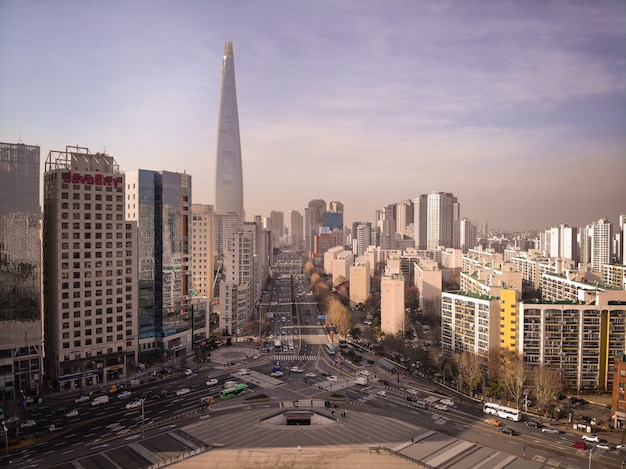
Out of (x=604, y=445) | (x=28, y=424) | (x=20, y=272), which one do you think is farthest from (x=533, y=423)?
(x=20, y=272)

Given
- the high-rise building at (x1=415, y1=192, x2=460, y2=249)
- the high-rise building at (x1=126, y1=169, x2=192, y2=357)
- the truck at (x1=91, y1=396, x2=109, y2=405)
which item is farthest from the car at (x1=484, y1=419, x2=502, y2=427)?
the high-rise building at (x1=415, y1=192, x2=460, y2=249)

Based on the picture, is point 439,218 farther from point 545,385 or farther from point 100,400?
point 100,400

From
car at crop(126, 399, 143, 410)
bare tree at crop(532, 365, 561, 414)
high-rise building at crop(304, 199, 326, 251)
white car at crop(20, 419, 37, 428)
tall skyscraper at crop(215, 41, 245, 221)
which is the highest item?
Result: tall skyscraper at crop(215, 41, 245, 221)

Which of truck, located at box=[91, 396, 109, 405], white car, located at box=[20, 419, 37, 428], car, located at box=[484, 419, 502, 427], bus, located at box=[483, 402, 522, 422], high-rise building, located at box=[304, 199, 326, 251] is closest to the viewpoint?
white car, located at box=[20, 419, 37, 428]

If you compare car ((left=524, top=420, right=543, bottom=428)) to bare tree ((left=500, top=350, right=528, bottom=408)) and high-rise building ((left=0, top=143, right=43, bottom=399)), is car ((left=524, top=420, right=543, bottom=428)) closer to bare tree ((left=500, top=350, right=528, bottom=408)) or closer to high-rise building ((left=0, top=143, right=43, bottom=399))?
bare tree ((left=500, top=350, right=528, bottom=408))

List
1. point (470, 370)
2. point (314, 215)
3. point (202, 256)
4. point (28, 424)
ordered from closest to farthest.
→ point (28, 424)
point (470, 370)
point (202, 256)
point (314, 215)

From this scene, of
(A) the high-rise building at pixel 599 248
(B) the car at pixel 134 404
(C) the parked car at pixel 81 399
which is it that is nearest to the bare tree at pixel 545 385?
(B) the car at pixel 134 404

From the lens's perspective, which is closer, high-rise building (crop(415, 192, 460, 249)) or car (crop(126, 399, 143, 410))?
car (crop(126, 399, 143, 410))
